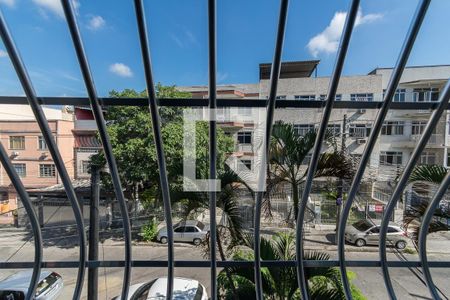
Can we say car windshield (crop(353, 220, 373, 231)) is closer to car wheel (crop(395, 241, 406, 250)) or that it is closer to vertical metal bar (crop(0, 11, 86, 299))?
car wheel (crop(395, 241, 406, 250))

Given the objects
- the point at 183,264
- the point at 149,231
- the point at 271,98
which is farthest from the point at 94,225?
the point at 149,231

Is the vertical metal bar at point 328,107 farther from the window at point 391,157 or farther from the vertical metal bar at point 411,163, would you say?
the window at point 391,157

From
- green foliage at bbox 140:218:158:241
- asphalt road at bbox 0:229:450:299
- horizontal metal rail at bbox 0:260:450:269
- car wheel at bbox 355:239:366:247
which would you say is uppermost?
horizontal metal rail at bbox 0:260:450:269

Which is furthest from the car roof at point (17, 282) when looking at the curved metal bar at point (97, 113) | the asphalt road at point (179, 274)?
the curved metal bar at point (97, 113)

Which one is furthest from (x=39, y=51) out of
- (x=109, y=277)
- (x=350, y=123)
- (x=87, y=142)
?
(x=87, y=142)

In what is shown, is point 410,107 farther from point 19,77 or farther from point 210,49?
point 19,77

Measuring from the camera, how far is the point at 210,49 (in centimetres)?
93

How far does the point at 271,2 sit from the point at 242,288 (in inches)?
89.2

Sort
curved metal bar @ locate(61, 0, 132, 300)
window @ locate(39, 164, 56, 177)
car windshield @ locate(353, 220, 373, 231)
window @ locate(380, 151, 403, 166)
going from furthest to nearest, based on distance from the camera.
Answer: window @ locate(39, 164, 56, 177), window @ locate(380, 151, 403, 166), car windshield @ locate(353, 220, 373, 231), curved metal bar @ locate(61, 0, 132, 300)

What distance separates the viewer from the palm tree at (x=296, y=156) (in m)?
2.53

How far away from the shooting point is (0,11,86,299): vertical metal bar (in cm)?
92

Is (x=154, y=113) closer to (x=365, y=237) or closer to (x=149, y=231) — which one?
(x=149, y=231)

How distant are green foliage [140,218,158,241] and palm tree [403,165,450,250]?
6.20 m

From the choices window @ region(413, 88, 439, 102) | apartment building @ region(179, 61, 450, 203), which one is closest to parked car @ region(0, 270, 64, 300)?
apartment building @ region(179, 61, 450, 203)
